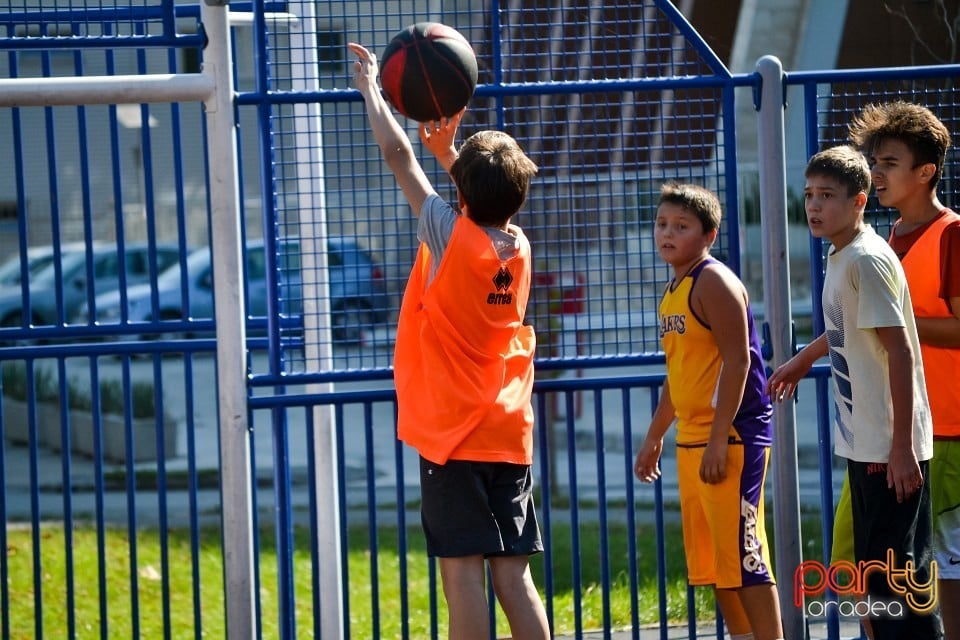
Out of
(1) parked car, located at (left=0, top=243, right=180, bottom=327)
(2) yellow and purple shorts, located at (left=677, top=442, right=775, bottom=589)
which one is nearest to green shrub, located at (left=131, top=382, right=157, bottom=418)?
(1) parked car, located at (left=0, top=243, right=180, bottom=327)

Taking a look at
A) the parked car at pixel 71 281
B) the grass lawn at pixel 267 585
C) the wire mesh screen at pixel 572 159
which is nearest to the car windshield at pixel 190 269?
the parked car at pixel 71 281

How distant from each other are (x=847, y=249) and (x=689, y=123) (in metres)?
0.95

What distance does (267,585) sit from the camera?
25.5ft

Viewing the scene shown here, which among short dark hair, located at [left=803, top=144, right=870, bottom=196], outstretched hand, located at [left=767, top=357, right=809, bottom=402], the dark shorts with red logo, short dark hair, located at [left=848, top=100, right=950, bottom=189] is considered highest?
short dark hair, located at [left=848, top=100, right=950, bottom=189]

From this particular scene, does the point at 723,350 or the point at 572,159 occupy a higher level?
the point at 572,159

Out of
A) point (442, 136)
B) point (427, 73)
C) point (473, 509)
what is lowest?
point (473, 509)

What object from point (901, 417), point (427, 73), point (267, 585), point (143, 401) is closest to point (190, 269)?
point (143, 401)

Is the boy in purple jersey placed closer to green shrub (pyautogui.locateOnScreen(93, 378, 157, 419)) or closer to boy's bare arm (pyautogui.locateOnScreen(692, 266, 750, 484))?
boy's bare arm (pyautogui.locateOnScreen(692, 266, 750, 484))

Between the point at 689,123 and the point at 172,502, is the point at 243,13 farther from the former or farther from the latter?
the point at 172,502

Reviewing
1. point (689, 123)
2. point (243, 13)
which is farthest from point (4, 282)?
point (689, 123)

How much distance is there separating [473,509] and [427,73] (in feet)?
4.55

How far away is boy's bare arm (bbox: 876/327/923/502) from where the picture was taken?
3.73 meters

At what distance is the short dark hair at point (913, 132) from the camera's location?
4086mm

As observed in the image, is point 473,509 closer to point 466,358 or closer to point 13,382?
point 466,358
